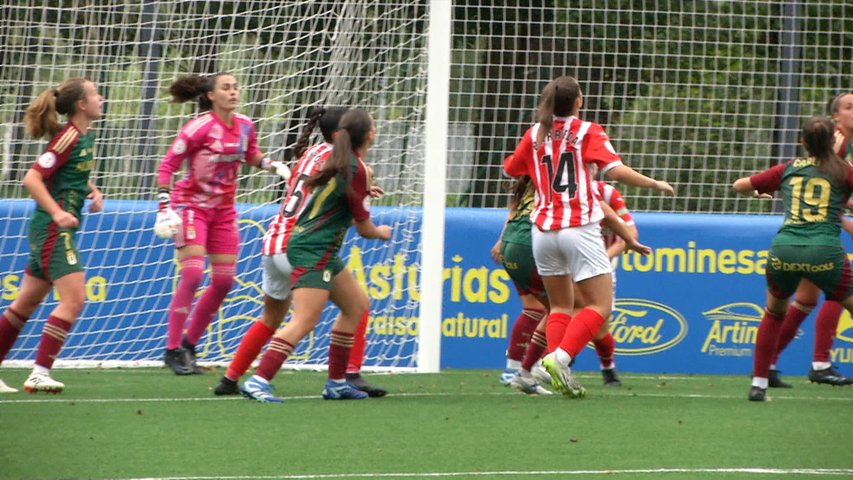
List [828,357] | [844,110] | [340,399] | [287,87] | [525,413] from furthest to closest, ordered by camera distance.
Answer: [287,87], [828,357], [844,110], [340,399], [525,413]

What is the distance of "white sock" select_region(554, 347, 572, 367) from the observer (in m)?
7.35

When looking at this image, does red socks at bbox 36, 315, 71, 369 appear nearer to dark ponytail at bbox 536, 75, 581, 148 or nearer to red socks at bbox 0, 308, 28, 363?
red socks at bbox 0, 308, 28, 363

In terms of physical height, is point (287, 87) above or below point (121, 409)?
above

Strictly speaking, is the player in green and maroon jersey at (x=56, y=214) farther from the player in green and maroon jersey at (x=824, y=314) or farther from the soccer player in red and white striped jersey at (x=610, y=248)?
the player in green and maroon jersey at (x=824, y=314)

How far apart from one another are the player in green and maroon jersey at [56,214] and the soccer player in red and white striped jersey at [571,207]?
8.28 feet

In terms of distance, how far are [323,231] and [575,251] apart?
1.36m

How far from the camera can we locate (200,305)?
30.2ft

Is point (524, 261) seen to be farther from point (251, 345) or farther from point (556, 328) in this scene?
point (251, 345)

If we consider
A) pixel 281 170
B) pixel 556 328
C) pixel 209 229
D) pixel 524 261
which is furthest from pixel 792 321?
pixel 209 229

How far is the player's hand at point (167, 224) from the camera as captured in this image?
8.48 m

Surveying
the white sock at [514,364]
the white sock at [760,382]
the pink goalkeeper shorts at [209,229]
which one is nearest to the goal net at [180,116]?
the pink goalkeeper shorts at [209,229]

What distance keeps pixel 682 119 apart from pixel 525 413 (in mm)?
5300

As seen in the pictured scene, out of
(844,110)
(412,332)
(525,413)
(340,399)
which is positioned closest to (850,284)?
(844,110)

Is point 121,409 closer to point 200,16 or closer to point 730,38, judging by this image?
point 200,16
